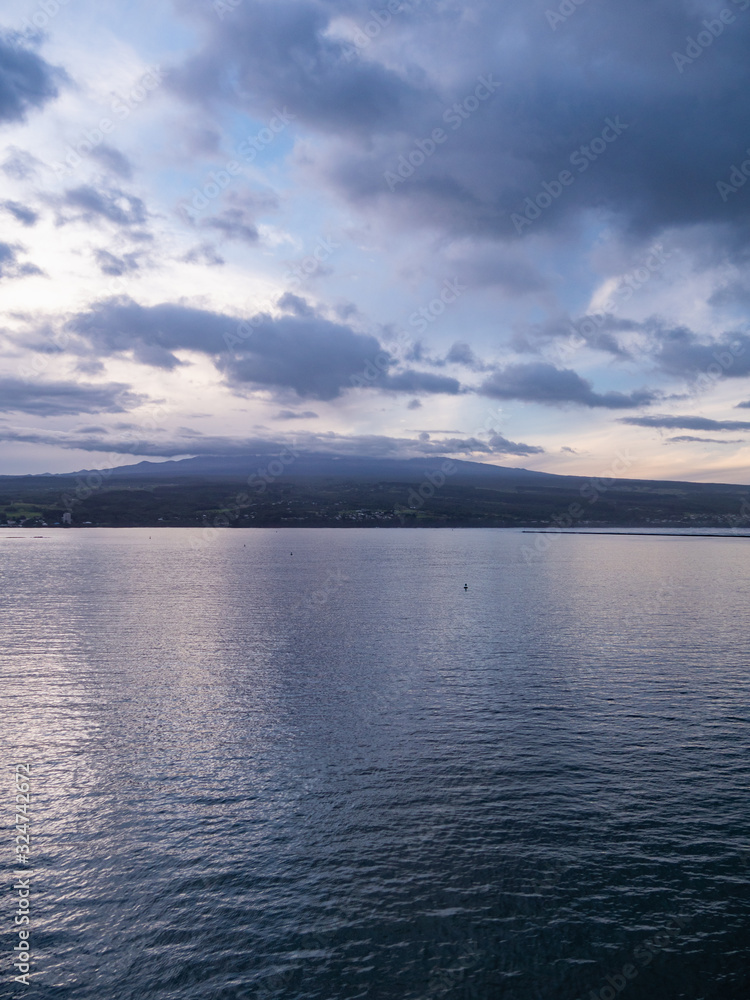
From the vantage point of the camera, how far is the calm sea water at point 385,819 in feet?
88.2

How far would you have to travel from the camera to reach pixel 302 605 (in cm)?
12119

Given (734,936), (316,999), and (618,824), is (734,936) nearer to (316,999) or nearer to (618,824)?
(618,824)

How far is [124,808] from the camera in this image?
129 ft

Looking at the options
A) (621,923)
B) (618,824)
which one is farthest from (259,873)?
(618,824)

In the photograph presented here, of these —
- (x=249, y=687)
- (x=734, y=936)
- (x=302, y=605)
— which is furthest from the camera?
(x=302, y=605)

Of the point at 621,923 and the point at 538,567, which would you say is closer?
the point at 621,923

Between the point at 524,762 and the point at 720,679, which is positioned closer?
the point at 524,762

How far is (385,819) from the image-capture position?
37.9 m

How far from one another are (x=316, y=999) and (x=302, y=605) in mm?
97115

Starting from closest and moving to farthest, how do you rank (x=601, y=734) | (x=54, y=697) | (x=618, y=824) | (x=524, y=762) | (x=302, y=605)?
(x=618, y=824), (x=524, y=762), (x=601, y=734), (x=54, y=697), (x=302, y=605)

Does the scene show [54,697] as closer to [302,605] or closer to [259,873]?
[259,873]

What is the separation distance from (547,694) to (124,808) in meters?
40.6

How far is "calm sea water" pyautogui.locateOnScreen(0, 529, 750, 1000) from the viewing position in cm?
2689

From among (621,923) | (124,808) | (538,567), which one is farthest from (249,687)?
(538,567)
